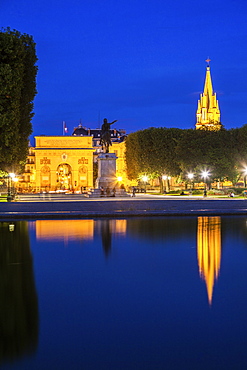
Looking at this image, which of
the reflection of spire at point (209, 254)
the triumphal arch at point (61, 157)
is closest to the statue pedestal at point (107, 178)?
the reflection of spire at point (209, 254)

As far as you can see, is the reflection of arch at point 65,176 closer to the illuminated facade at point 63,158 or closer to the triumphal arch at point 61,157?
the illuminated facade at point 63,158

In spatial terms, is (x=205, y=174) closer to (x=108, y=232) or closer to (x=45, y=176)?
(x=108, y=232)

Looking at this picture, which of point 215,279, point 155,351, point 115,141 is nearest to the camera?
point 155,351

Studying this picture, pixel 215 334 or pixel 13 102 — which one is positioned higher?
pixel 13 102

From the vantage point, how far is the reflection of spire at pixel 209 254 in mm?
8885

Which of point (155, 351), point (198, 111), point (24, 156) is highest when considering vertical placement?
point (198, 111)

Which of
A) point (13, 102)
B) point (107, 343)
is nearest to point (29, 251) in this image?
point (107, 343)

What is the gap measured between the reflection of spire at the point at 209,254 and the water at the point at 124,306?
0.07ft

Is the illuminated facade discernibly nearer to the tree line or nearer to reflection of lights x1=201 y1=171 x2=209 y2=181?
the tree line

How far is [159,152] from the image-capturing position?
66.3m

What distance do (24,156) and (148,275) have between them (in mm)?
32299

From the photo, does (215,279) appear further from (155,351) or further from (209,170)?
(209,170)

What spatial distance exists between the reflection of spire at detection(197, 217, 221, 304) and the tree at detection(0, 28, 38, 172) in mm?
18531

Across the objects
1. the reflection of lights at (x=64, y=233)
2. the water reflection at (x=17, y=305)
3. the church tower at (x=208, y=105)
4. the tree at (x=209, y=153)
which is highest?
the church tower at (x=208, y=105)
